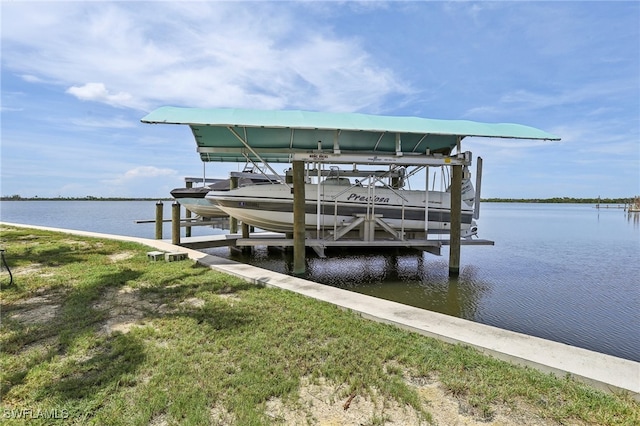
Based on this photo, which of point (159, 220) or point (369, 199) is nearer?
point (369, 199)

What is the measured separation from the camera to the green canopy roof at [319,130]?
7.43 meters

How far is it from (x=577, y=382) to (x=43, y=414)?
4.35 metres

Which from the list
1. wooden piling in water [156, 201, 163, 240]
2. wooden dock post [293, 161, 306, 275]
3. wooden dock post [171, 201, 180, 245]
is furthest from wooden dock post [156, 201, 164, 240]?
wooden dock post [293, 161, 306, 275]

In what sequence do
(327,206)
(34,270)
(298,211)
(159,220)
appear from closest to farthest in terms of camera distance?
(34,270)
(298,211)
(327,206)
(159,220)

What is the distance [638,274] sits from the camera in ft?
31.6

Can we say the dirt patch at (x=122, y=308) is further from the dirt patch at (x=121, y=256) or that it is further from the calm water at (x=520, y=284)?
the calm water at (x=520, y=284)

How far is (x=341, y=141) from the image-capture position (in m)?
9.73

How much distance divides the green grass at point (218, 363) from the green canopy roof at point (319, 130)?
3.95m

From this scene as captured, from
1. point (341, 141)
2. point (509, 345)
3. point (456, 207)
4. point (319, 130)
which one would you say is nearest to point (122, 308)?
point (509, 345)

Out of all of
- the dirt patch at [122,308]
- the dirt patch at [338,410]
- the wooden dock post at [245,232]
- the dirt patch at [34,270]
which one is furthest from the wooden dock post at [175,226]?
the dirt patch at [338,410]

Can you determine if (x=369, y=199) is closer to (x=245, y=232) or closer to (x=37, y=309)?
(x=245, y=232)

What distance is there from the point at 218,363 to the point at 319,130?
674 centimetres

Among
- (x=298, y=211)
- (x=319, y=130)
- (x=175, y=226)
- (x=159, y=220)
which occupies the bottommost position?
(x=175, y=226)

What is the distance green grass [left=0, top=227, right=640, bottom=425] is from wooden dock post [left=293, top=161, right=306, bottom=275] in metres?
3.02
